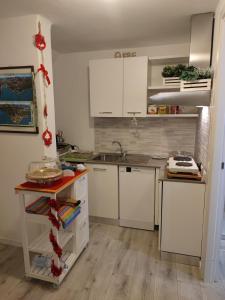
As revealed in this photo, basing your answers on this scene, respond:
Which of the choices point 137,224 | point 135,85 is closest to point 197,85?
point 135,85

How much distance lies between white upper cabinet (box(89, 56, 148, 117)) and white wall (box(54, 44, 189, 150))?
40 centimetres

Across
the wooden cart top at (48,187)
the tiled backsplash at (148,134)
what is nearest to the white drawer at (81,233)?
the wooden cart top at (48,187)

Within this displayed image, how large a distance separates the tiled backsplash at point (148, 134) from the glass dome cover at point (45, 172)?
4.27 feet

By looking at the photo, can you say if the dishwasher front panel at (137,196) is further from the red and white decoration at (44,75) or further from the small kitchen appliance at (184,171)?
the red and white decoration at (44,75)

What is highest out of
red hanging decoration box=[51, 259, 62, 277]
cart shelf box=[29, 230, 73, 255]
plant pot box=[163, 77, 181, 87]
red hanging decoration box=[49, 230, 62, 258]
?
plant pot box=[163, 77, 181, 87]

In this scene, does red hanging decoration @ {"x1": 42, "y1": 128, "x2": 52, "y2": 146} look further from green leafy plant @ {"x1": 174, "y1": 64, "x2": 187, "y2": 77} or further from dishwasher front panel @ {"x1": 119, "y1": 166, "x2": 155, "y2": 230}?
green leafy plant @ {"x1": 174, "y1": 64, "x2": 187, "y2": 77}

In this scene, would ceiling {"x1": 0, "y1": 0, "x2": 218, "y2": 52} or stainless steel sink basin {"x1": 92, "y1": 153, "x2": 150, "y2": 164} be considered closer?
ceiling {"x1": 0, "y1": 0, "x2": 218, "y2": 52}

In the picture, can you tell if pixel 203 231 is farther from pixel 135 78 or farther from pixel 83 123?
pixel 83 123

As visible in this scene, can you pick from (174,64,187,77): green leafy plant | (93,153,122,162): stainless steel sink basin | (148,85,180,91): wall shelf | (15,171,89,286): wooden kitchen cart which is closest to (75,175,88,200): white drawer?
(15,171,89,286): wooden kitchen cart

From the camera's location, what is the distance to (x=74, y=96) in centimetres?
335

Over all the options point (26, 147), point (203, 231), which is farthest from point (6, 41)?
point (203, 231)

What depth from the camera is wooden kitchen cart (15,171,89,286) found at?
69.3 inches

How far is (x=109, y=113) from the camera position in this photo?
2.91m

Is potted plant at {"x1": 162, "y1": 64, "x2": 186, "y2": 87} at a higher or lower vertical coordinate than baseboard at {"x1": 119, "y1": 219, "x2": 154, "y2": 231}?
higher
